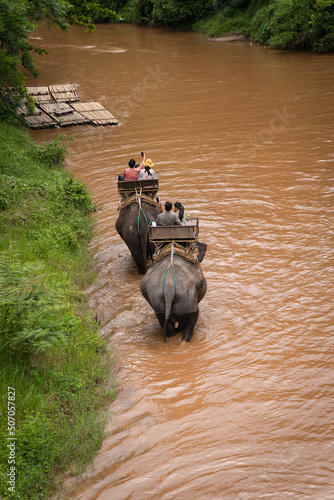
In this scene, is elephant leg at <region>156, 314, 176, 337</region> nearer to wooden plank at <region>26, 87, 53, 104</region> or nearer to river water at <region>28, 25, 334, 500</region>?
river water at <region>28, 25, 334, 500</region>

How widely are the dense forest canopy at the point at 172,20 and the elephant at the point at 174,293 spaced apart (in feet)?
15.7

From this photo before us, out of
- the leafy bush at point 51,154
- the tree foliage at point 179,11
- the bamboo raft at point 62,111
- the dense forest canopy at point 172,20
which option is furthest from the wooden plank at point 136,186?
the tree foliage at point 179,11

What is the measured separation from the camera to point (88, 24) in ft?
31.2

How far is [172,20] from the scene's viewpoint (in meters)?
41.1

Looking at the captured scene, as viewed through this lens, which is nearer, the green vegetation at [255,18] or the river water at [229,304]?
the river water at [229,304]

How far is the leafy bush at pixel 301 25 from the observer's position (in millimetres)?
25281

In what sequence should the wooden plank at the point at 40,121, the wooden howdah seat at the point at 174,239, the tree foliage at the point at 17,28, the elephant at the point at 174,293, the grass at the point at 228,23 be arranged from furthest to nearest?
the grass at the point at 228,23, the wooden plank at the point at 40,121, the tree foliage at the point at 17,28, the wooden howdah seat at the point at 174,239, the elephant at the point at 174,293

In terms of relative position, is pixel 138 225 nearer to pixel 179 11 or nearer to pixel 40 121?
pixel 40 121

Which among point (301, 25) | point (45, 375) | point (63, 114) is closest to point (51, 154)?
point (63, 114)

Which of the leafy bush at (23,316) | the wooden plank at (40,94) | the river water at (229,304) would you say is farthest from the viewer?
the wooden plank at (40,94)

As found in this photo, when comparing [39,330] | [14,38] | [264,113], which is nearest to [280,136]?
[264,113]

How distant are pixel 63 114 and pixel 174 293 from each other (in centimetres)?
1397

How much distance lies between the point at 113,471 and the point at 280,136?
1245 centimetres

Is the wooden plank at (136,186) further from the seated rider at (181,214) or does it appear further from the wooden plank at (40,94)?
the wooden plank at (40,94)
